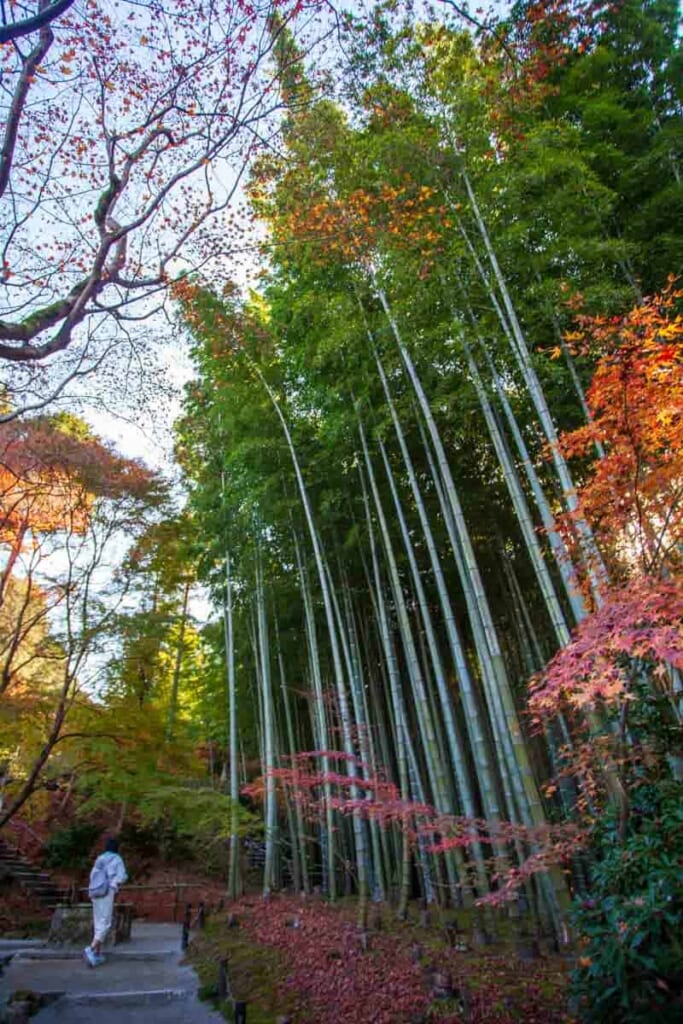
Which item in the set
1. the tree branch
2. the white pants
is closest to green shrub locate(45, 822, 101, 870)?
the white pants

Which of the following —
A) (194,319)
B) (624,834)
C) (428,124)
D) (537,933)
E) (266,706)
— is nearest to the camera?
(624,834)

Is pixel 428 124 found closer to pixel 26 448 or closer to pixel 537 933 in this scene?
pixel 26 448

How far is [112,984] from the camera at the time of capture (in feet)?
13.6

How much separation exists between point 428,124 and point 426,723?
5610 millimetres

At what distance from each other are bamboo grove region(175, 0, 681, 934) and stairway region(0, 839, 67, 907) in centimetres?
279

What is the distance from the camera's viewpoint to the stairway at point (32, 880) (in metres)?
8.41

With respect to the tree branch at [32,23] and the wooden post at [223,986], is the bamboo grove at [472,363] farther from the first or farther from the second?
the tree branch at [32,23]

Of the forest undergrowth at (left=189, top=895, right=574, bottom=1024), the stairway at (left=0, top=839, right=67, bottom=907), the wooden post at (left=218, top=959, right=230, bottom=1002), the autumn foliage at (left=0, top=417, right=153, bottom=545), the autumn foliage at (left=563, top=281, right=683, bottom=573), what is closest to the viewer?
the autumn foliage at (left=563, top=281, right=683, bottom=573)

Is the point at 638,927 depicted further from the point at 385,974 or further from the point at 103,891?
the point at 103,891

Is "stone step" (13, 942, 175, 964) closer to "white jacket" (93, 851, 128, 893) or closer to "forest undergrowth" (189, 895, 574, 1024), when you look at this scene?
"forest undergrowth" (189, 895, 574, 1024)

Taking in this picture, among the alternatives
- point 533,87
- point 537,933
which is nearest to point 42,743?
point 537,933

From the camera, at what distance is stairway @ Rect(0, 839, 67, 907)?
8414mm

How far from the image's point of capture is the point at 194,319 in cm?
621

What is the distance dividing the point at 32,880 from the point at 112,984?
579cm
